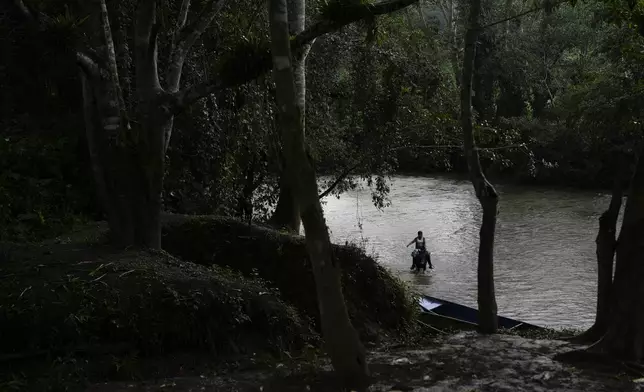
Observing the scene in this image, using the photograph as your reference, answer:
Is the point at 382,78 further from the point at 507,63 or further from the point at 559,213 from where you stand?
the point at 507,63

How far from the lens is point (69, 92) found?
15.7m

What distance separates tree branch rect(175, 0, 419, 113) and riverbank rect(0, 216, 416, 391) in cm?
191

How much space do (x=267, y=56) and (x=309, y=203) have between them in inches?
104

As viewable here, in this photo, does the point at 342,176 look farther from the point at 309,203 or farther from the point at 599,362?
the point at 309,203

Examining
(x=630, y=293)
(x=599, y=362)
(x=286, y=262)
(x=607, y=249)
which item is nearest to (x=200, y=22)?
(x=286, y=262)

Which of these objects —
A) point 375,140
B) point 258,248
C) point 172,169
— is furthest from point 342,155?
point 258,248

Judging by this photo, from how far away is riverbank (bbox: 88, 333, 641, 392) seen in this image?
236 inches

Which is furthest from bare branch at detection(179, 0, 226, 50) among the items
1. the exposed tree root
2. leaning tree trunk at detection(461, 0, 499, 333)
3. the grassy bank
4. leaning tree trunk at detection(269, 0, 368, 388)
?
the exposed tree root

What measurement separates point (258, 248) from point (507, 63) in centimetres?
3345

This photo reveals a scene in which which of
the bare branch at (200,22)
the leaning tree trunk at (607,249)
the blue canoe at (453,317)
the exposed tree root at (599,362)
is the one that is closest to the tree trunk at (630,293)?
the exposed tree root at (599,362)

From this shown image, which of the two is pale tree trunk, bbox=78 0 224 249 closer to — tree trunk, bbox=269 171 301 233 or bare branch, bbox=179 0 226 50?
bare branch, bbox=179 0 226 50

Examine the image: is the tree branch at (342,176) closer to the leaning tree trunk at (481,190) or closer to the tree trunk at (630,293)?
the leaning tree trunk at (481,190)

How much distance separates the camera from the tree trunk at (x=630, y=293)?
7016 millimetres

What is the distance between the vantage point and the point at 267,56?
769 cm
